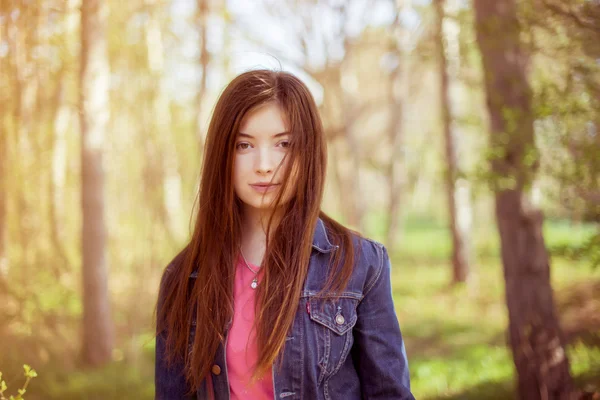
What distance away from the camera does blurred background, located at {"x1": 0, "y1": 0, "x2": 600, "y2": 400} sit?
350 centimetres

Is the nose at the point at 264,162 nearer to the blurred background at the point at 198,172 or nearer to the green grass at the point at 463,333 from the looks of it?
the blurred background at the point at 198,172

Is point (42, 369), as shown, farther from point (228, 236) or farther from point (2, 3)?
point (228, 236)

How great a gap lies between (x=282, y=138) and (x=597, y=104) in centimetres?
222

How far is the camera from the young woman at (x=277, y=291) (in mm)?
1735

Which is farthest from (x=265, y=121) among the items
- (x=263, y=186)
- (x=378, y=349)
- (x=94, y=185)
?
(x=94, y=185)

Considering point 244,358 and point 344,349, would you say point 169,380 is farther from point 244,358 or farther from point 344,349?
point 344,349

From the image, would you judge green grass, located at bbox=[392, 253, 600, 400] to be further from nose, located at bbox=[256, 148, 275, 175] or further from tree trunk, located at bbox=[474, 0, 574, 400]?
nose, located at bbox=[256, 148, 275, 175]

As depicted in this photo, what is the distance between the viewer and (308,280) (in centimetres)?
179

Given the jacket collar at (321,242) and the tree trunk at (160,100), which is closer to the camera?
the jacket collar at (321,242)

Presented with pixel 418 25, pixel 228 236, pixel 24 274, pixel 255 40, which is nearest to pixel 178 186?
pixel 255 40

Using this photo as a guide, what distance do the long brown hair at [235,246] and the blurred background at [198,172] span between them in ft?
1.01

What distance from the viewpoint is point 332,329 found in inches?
68.6

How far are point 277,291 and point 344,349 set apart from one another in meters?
→ 0.27

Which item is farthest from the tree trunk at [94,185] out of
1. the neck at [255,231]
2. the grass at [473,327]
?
the neck at [255,231]
